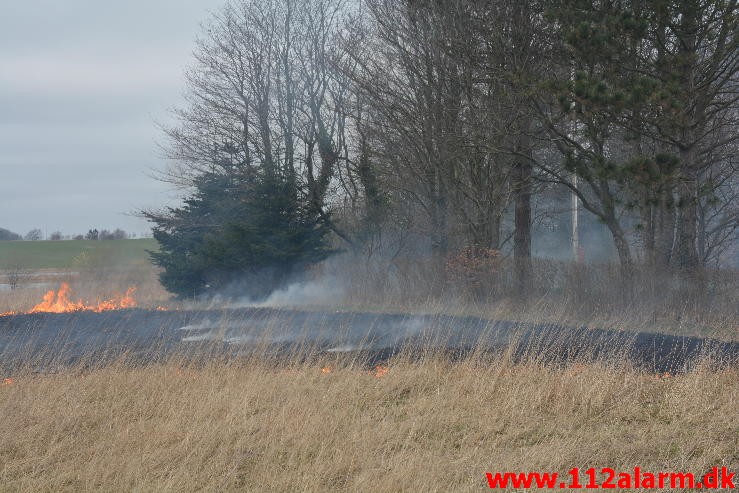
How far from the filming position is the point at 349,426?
7.16 meters

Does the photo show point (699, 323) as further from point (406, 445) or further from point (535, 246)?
point (535, 246)

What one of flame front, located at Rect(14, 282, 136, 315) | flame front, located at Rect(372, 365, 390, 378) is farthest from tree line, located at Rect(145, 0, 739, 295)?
flame front, located at Rect(372, 365, 390, 378)

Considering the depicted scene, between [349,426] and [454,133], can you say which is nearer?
[349,426]

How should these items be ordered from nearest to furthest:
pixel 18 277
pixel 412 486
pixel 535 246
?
pixel 412 486 → pixel 18 277 → pixel 535 246

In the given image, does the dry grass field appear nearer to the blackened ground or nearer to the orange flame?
the blackened ground

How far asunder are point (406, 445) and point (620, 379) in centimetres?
306

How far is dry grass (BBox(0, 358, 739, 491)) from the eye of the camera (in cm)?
609

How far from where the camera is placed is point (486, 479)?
→ 584 cm

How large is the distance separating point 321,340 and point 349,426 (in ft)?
17.3

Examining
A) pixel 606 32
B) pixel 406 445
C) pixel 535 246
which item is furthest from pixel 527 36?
pixel 535 246

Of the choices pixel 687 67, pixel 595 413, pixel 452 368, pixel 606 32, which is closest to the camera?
pixel 595 413

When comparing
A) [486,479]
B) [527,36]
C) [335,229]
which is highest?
[527,36]

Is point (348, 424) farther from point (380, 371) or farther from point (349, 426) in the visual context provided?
point (380, 371)

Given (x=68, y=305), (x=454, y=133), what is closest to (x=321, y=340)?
(x=454, y=133)
